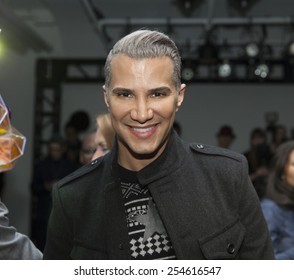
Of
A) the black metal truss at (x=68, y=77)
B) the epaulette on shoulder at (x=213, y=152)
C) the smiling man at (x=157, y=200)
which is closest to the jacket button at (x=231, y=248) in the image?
the smiling man at (x=157, y=200)

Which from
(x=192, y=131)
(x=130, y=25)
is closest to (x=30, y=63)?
(x=130, y=25)

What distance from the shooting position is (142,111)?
3.69 ft

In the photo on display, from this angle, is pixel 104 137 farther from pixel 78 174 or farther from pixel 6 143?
pixel 6 143

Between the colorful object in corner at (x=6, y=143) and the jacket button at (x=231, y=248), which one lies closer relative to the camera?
the colorful object in corner at (x=6, y=143)

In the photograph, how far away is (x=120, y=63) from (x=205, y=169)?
380 millimetres

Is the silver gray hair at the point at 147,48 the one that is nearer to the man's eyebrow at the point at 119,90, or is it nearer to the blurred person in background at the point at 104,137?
the man's eyebrow at the point at 119,90

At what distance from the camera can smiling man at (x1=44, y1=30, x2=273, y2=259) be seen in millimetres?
1187

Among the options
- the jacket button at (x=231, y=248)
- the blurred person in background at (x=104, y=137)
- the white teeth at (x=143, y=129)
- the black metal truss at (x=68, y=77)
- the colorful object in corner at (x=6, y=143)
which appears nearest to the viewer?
the colorful object in corner at (x=6, y=143)

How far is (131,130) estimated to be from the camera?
118cm

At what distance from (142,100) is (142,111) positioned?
2cm

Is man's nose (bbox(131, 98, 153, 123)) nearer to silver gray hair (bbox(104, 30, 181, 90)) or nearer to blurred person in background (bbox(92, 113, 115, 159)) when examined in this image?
silver gray hair (bbox(104, 30, 181, 90))

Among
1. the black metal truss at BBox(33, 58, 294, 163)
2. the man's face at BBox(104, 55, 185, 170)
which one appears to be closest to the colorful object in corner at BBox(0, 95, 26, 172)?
the man's face at BBox(104, 55, 185, 170)

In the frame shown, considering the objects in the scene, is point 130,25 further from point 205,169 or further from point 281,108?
point 205,169

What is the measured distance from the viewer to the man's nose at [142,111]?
3.69 feet
